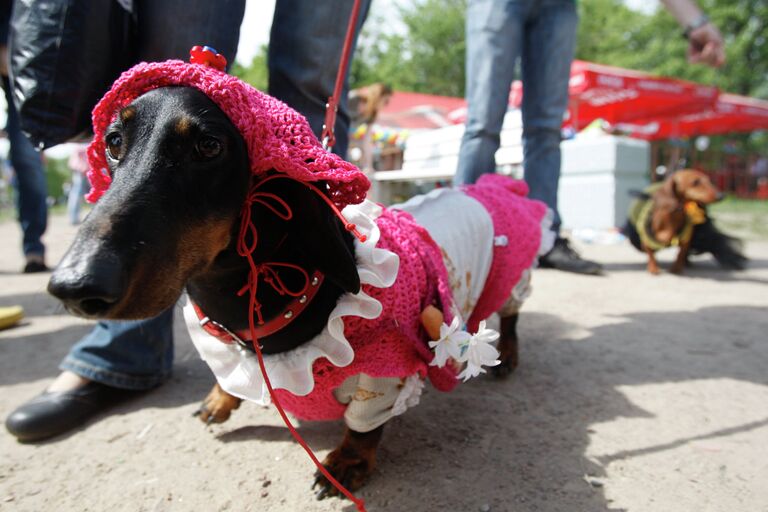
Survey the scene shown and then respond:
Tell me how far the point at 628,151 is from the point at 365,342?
636cm

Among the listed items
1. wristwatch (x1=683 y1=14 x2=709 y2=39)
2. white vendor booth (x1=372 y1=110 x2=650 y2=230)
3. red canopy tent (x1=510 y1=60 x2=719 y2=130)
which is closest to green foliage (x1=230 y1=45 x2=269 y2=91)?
red canopy tent (x1=510 y1=60 x2=719 y2=130)

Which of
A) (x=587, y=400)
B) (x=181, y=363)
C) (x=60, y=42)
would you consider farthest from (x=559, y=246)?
(x=60, y=42)

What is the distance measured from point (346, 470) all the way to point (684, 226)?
147 inches

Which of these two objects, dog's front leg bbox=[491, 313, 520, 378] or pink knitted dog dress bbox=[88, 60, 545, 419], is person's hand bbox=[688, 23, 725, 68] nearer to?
dog's front leg bbox=[491, 313, 520, 378]

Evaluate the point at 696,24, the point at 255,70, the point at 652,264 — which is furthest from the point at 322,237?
the point at 255,70

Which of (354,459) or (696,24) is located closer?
(354,459)

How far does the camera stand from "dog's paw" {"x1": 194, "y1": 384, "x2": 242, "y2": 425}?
151 cm

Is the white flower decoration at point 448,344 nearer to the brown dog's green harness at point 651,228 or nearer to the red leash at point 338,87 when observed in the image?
the red leash at point 338,87

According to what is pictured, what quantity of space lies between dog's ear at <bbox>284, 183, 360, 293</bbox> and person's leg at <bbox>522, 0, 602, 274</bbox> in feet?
6.99

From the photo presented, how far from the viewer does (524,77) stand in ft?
9.57

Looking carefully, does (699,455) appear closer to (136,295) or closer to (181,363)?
(136,295)

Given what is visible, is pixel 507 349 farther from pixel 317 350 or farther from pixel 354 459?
pixel 317 350

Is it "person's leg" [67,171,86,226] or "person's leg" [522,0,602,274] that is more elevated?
"person's leg" [522,0,602,274]

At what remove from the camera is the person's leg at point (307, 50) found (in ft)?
5.02
